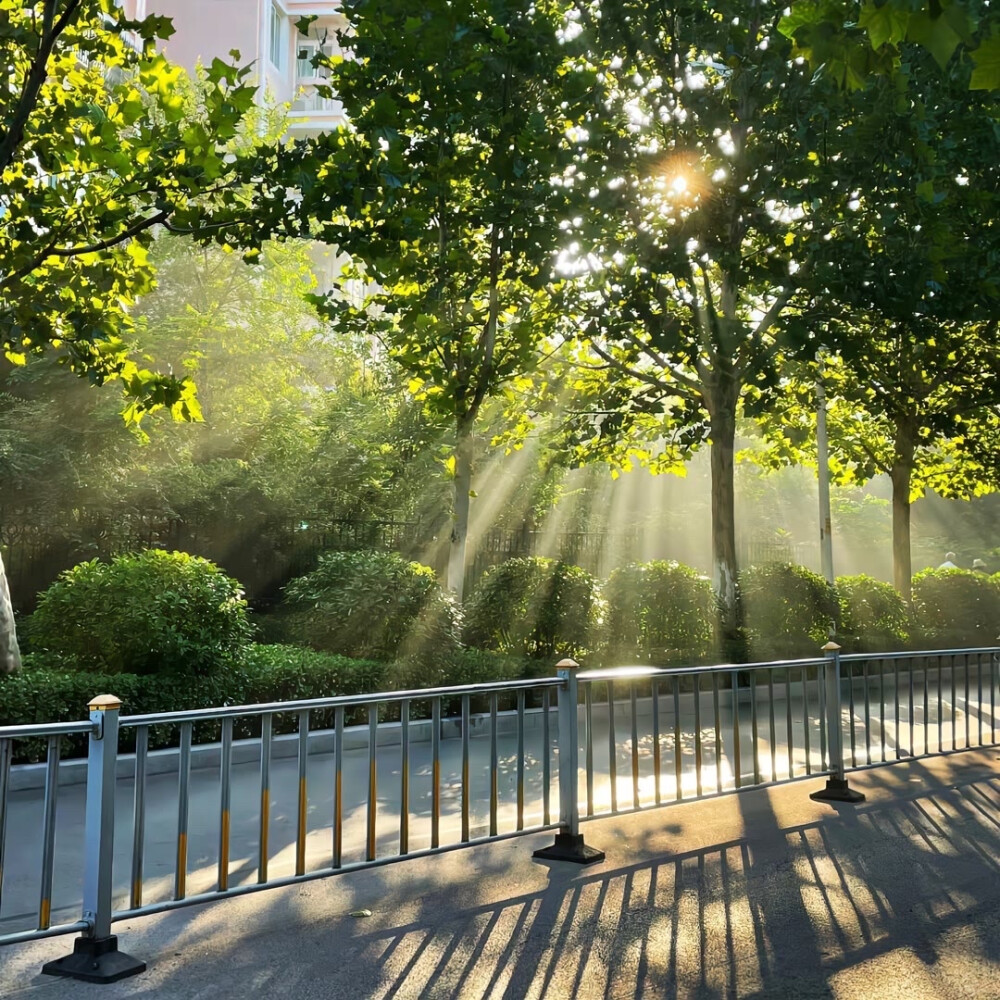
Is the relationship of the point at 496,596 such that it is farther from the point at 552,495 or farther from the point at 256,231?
the point at 552,495

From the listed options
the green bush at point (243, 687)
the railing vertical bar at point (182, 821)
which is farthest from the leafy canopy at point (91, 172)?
the railing vertical bar at point (182, 821)

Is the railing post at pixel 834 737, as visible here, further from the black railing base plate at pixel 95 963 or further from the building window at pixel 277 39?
the building window at pixel 277 39

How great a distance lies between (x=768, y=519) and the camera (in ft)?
229

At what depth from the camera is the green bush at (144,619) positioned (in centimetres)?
1105

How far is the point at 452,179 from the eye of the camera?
1454 centimetres

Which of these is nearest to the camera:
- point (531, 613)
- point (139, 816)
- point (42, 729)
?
point (42, 729)

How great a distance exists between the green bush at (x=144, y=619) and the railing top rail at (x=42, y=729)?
6281mm

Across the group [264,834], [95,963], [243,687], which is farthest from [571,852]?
[243,687]

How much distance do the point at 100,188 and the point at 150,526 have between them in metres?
10.2

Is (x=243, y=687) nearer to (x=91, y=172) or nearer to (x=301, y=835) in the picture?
(x=91, y=172)

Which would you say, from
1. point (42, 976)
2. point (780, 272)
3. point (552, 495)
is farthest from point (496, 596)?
point (552, 495)

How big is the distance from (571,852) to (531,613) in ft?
29.9

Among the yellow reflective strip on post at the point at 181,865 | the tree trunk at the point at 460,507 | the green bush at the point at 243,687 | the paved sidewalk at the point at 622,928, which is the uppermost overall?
the tree trunk at the point at 460,507

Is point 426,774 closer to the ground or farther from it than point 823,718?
closer to the ground
